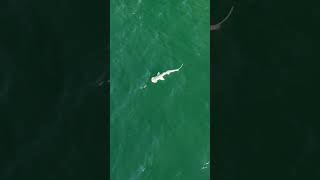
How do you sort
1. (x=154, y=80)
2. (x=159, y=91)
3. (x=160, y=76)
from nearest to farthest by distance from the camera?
(x=159, y=91), (x=154, y=80), (x=160, y=76)

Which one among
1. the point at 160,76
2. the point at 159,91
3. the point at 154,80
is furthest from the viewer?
the point at 160,76

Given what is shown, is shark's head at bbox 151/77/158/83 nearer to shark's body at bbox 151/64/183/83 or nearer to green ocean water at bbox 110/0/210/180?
shark's body at bbox 151/64/183/83
